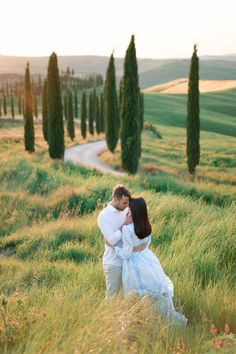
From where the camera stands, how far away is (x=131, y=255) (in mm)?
5828

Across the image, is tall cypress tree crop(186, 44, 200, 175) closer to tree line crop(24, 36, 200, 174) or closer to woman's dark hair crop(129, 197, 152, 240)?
tree line crop(24, 36, 200, 174)

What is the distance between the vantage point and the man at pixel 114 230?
5.98 metres

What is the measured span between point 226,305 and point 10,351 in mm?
2465

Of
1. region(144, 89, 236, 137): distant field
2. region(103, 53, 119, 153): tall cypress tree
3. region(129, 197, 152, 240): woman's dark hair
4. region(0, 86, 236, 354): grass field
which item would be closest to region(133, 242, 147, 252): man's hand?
region(129, 197, 152, 240): woman's dark hair

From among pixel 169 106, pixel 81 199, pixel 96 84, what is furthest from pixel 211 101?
pixel 81 199

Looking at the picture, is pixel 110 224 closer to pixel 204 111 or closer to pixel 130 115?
pixel 130 115

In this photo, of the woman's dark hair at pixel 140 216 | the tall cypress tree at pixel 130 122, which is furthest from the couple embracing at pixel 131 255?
the tall cypress tree at pixel 130 122

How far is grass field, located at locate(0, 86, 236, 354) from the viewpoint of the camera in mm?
4043

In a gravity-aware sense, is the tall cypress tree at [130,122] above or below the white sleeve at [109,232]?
below

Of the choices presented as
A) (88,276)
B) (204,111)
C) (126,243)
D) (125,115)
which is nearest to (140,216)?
(126,243)

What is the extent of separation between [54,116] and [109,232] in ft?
94.1

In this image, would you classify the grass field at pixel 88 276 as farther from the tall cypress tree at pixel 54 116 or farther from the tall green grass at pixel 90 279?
the tall cypress tree at pixel 54 116

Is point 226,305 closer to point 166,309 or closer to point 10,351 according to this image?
point 166,309

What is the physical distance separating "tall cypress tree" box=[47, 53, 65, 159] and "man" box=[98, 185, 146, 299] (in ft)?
93.0
